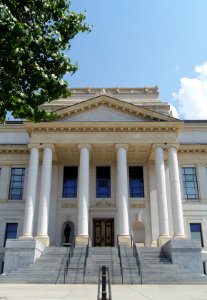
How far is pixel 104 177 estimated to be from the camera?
1222 inches

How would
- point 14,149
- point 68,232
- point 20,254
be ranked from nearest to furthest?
1. point 20,254
2. point 68,232
3. point 14,149

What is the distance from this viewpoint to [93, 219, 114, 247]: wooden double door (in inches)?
1140

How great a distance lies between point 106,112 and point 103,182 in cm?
669

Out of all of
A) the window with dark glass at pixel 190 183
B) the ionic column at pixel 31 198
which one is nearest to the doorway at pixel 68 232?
the ionic column at pixel 31 198

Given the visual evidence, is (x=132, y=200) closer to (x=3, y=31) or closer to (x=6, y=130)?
(x=6, y=130)

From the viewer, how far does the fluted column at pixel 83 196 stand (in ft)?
81.0

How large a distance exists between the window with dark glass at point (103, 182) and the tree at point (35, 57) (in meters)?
18.4

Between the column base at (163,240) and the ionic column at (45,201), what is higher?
the ionic column at (45,201)

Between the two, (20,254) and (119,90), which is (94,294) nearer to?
(20,254)

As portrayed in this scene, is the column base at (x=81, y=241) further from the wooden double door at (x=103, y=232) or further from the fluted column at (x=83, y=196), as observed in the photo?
the wooden double door at (x=103, y=232)

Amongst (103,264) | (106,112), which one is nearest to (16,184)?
(106,112)

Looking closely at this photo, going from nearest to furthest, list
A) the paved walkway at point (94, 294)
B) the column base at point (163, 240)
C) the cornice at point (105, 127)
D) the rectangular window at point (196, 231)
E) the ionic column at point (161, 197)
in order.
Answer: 1. the paved walkway at point (94, 294)
2. the column base at point (163, 240)
3. the ionic column at point (161, 197)
4. the cornice at point (105, 127)
5. the rectangular window at point (196, 231)

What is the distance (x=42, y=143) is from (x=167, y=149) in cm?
1016

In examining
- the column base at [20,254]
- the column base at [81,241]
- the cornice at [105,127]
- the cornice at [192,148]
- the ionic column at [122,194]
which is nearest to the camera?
the column base at [20,254]
